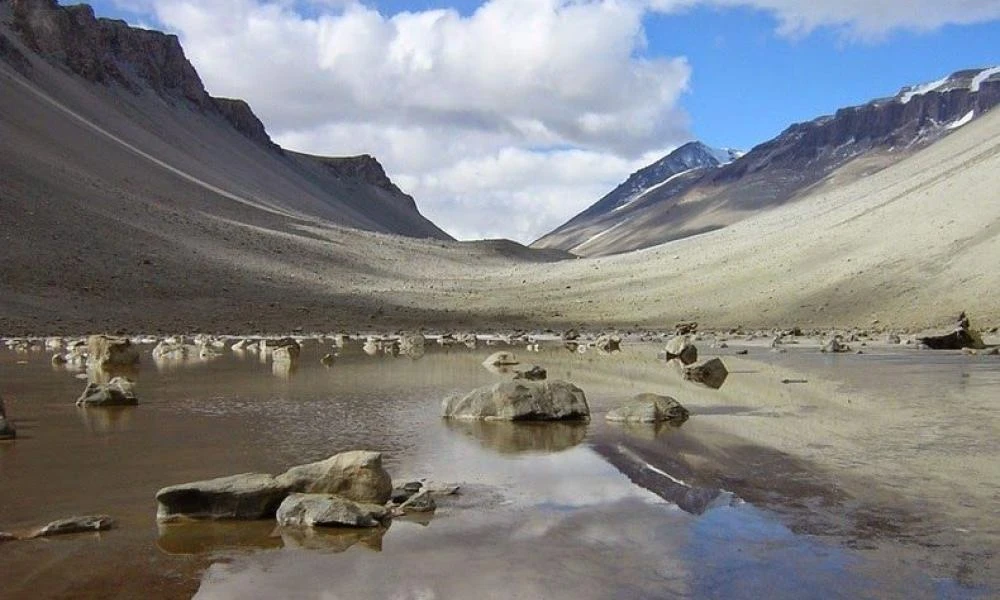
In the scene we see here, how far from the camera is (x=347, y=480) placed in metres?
8.62

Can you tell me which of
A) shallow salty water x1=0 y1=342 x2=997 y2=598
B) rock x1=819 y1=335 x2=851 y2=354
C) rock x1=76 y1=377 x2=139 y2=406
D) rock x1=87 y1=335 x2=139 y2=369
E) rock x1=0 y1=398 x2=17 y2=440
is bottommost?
shallow salty water x1=0 y1=342 x2=997 y2=598

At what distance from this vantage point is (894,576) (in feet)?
21.0

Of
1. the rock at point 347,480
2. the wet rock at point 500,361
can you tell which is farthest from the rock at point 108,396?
the wet rock at point 500,361

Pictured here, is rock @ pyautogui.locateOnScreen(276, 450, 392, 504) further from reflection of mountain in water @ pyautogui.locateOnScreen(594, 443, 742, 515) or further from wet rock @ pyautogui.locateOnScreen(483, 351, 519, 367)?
A: wet rock @ pyautogui.locateOnScreen(483, 351, 519, 367)

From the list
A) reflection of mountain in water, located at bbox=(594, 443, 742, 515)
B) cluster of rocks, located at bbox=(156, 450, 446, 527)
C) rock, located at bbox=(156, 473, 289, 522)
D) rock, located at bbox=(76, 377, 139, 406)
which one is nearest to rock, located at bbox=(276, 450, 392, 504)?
cluster of rocks, located at bbox=(156, 450, 446, 527)

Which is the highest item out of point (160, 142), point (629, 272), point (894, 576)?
point (160, 142)

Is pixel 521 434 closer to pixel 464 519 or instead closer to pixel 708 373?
pixel 464 519

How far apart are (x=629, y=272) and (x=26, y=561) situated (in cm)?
6493

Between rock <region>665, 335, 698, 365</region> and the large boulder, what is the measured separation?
39.5 feet

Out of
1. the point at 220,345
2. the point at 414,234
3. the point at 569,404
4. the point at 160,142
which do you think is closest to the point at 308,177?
the point at 414,234

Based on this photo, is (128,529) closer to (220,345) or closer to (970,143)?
(220,345)

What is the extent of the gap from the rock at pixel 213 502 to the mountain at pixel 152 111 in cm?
6321

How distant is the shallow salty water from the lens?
6324mm

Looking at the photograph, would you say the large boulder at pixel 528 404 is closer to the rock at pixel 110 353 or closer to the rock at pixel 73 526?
the rock at pixel 73 526
